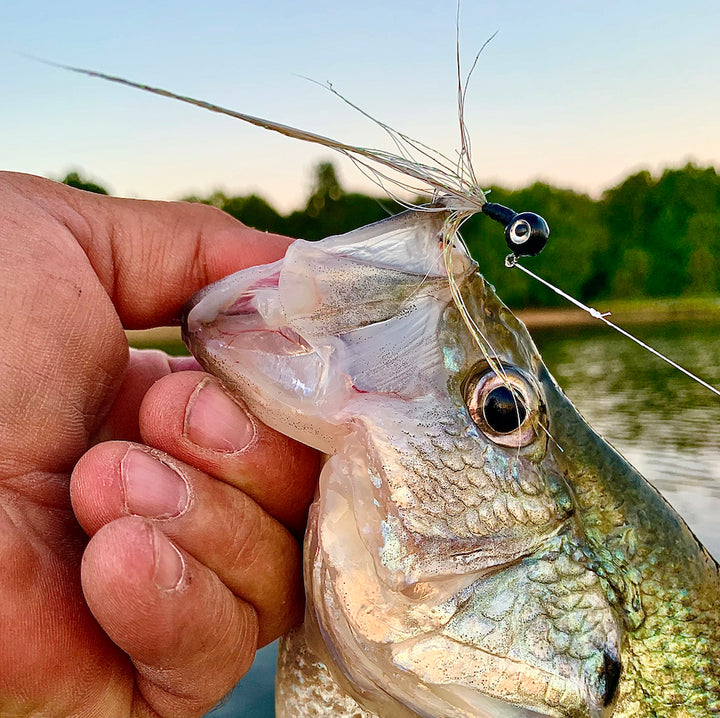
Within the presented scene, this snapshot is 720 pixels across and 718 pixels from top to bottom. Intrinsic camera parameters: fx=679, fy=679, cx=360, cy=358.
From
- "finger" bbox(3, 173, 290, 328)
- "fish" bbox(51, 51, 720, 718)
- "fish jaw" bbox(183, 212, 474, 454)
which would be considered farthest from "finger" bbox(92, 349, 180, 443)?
"fish jaw" bbox(183, 212, 474, 454)

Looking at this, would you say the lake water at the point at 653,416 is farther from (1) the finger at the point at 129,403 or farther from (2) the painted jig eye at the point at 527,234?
(2) the painted jig eye at the point at 527,234

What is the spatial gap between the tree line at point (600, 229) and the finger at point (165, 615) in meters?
45.5

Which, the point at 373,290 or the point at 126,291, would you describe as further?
the point at 126,291

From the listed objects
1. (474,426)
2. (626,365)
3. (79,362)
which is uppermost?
(474,426)

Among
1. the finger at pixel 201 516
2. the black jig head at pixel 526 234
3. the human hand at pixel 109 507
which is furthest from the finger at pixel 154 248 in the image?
the black jig head at pixel 526 234

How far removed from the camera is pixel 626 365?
89.3 ft

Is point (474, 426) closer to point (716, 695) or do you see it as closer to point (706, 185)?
point (716, 695)

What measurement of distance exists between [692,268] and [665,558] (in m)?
62.7

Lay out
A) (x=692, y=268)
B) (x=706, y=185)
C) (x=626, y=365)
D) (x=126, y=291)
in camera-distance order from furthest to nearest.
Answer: (x=706, y=185) < (x=692, y=268) < (x=626, y=365) < (x=126, y=291)

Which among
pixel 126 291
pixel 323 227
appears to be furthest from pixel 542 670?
pixel 323 227

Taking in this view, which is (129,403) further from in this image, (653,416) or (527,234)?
(653,416)

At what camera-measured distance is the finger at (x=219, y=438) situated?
1.70 meters

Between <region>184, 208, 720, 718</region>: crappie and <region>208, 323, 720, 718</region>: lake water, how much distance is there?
2.99m

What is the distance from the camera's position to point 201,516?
1.71m
